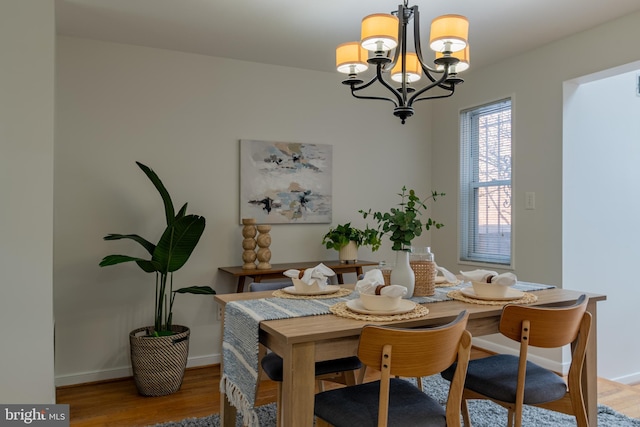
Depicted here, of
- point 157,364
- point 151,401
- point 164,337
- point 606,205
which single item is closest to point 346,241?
point 164,337

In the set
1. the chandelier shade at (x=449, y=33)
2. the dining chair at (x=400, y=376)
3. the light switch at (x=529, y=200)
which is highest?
the chandelier shade at (x=449, y=33)

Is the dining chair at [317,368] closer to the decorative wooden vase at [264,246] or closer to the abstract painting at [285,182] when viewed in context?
the decorative wooden vase at [264,246]

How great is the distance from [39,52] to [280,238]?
81.9 inches

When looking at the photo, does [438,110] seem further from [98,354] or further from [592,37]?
[98,354]

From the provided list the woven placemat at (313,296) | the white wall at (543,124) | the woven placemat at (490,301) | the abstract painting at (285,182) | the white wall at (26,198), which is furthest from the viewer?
the abstract painting at (285,182)

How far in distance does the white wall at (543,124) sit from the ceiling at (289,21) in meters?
0.12

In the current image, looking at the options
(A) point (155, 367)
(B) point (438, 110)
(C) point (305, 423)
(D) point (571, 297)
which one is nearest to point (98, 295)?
(A) point (155, 367)

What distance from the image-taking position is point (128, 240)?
3.39 metres

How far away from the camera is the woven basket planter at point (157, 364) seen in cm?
303

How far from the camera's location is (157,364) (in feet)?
9.93

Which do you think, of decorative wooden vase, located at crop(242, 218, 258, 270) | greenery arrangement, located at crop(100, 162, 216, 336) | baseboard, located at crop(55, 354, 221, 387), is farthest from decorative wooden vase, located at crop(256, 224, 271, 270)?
baseboard, located at crop(55, 354, 221, 387)

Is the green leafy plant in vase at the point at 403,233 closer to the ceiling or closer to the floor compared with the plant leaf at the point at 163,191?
closer to the floor

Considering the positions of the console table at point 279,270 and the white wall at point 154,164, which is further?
the console table at point 279,270
